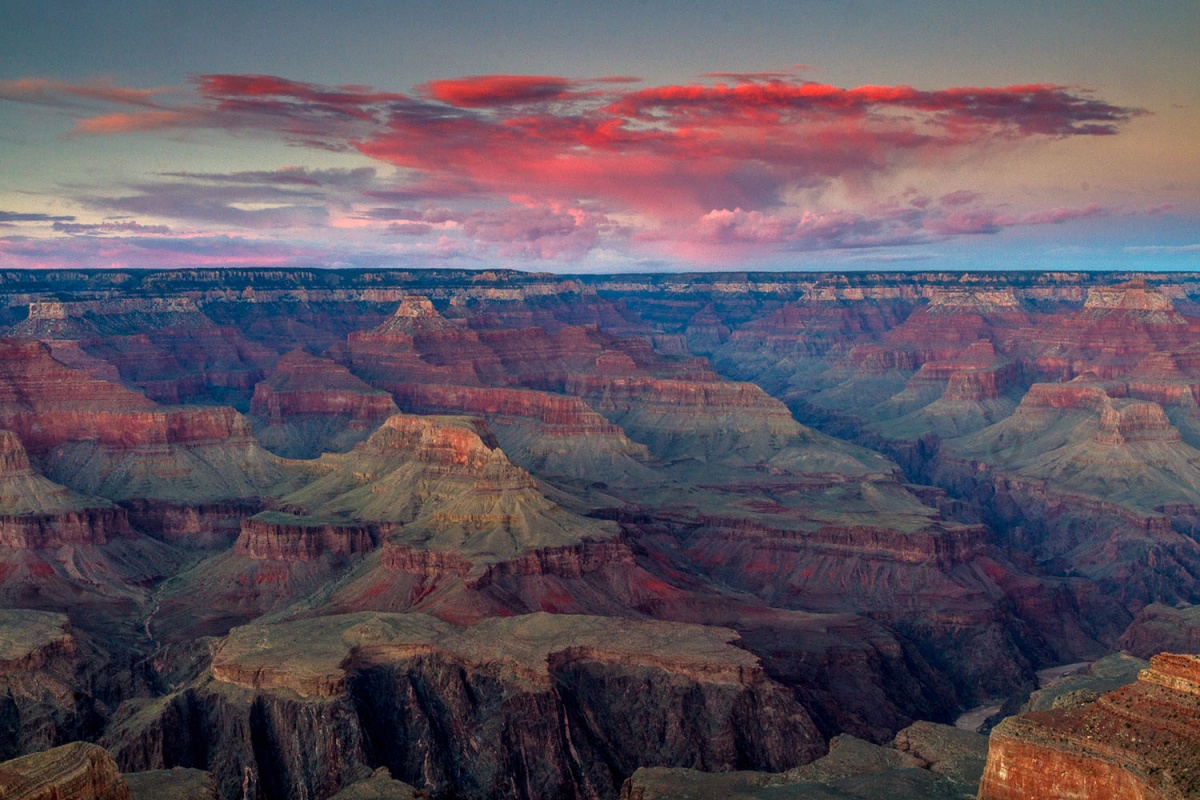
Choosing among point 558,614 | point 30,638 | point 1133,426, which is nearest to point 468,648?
point 558,614

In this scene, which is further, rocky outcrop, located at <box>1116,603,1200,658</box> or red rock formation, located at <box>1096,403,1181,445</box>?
red rock formation, located at <box>1096,403,1181,445</box>

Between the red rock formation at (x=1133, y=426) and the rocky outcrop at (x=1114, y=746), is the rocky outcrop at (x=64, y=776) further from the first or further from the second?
the red rock formation at (x=1133, y=426)

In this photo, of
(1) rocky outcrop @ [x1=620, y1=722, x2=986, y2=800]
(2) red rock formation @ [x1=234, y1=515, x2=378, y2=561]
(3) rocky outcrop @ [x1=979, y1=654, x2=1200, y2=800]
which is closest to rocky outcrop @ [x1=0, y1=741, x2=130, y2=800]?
Answer: (1) rocky outcrop @ [x1=620, y1=722, x2=986, y2=800]

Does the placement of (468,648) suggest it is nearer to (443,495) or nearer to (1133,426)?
(443,495)

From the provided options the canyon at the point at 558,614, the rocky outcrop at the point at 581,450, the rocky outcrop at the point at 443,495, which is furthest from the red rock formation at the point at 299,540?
the rocky outcrop at the point at 581,450

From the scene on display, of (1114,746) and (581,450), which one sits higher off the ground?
(1114,746)

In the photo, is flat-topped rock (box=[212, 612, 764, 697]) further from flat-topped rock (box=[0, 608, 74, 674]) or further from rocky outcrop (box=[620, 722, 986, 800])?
rocky outcrop (box=[620, 722, 986, 800])

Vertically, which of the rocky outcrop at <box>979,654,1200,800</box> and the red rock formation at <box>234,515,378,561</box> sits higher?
the rocky outcrop at <box>979,654,1200,800</box>
